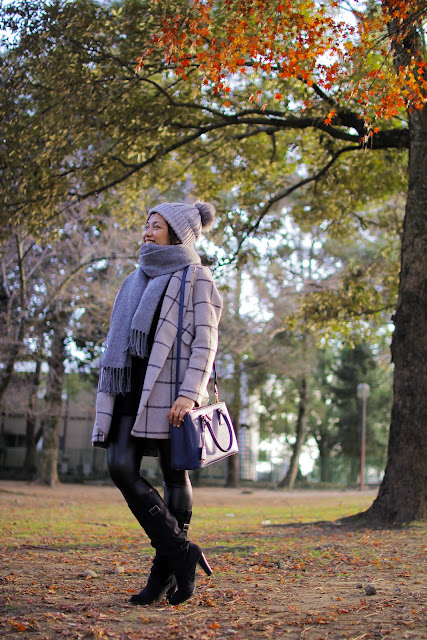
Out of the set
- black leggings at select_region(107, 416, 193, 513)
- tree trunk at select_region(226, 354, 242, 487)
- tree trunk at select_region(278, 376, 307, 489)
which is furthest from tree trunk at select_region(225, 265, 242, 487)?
black leggings at select_region(107, 416, 193, 513)

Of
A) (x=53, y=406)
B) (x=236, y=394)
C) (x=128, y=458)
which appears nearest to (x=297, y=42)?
(x=128, y=458)

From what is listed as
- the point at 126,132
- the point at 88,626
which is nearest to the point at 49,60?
the point at 126,132

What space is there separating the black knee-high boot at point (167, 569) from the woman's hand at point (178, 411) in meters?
0.51

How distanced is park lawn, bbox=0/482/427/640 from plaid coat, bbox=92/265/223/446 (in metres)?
0.95

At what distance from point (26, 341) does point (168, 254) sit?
14.8 meters

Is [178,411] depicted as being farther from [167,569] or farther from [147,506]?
[167,569]

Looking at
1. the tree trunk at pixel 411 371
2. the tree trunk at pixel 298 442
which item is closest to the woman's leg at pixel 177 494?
the tree trunk at pixel 411 371

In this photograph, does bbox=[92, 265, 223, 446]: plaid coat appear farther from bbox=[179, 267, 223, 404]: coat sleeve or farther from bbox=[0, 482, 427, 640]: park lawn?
bbox=[0, 482, 427, 640]: park lawn

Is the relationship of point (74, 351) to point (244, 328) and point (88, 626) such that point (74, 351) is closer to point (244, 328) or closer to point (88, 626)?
point (244, 328)

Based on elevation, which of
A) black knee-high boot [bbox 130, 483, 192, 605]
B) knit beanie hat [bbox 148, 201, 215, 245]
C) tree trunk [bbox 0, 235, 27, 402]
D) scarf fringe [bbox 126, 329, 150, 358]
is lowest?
black knee-high boot [bbox 130, 483, 192, 605]

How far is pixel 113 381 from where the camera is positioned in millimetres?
3891

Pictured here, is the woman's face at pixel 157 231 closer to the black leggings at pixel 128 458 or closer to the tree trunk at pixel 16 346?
the black leggings at pixel 128 458

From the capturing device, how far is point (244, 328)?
2636 cm

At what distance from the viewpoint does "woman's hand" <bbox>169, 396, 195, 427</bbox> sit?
377cm
